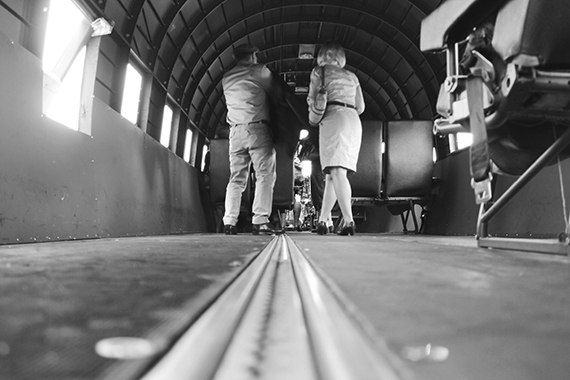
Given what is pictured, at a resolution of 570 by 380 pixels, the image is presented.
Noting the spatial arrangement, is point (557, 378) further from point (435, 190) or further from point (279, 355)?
point (435, 190)

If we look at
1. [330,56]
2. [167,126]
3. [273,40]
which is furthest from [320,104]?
[273,40]

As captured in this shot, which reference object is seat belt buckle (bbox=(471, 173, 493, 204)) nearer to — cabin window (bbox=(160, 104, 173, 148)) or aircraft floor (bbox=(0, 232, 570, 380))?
aircraft floor (bbox=(0, 232, 570, 380))

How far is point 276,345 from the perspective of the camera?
1.35 ft

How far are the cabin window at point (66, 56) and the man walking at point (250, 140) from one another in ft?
4.84

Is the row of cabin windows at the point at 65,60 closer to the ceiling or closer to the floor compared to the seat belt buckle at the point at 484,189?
closer to the ceiling

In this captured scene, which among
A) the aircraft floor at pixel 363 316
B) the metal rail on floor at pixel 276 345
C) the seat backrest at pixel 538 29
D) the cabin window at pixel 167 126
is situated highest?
the cabin window at pixel 167 126

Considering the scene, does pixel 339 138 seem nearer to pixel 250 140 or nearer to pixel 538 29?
pixel 250 140

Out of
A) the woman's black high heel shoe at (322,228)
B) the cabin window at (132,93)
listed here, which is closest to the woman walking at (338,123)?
the woman's black high heel shoe at (322,228)

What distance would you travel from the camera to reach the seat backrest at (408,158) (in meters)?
5.42

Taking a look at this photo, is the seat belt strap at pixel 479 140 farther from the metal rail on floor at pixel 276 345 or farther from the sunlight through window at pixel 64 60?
the sunlight through window at pixel 64 60

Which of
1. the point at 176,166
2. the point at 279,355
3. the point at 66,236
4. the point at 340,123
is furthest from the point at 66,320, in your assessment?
the point at 176,166

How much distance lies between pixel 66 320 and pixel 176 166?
546 centimetres

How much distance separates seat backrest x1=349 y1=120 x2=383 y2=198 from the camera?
18.1 feet

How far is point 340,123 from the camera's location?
158 inches
